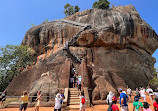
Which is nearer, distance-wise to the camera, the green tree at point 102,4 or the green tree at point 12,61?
the green tree at point 12,61

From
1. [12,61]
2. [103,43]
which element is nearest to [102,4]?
→ [103,43]

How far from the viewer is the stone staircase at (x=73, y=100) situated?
8047 millimetres

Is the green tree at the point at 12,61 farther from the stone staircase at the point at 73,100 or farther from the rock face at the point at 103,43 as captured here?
the stone staircase at the point at 73,100

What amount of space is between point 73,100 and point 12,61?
2065 centimetres

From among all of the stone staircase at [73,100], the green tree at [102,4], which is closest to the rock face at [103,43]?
the green tree at [102,4]

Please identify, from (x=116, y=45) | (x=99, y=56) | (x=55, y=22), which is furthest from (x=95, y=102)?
(x=55, y=22)

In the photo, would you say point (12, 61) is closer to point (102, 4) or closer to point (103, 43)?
point (103, 43)

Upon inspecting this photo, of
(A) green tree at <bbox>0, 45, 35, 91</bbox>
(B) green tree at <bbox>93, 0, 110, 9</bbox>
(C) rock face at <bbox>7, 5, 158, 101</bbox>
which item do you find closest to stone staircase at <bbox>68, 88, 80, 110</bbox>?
(C) rock face at <bbox>7, 5, 158, 101</bbox>

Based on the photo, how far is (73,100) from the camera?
352 inches

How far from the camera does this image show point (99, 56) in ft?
78.6

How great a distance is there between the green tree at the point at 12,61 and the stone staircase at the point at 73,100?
1880 centimetres

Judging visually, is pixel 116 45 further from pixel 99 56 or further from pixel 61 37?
pixel 61 37

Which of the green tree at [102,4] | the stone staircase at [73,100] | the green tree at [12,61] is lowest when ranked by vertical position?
the stone staircase at [73,100]

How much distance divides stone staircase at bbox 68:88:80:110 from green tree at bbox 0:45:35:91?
18796mm
